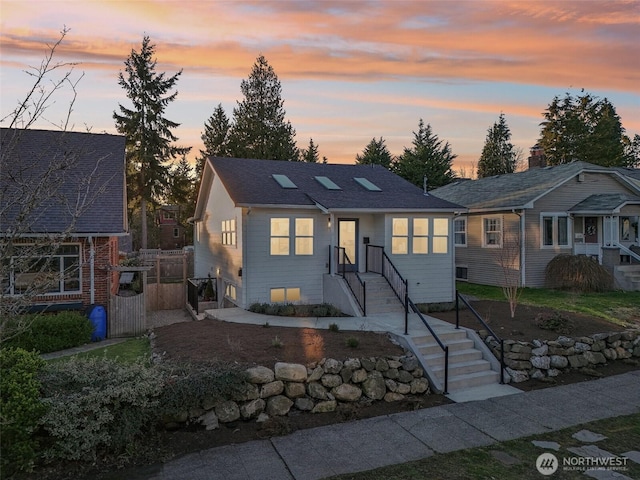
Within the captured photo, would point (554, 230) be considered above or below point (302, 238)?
above

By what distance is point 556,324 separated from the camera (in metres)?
10.5

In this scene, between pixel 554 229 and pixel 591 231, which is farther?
pixel 591 231

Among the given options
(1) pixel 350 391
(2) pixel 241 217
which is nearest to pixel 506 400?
(1) pixel 350 391

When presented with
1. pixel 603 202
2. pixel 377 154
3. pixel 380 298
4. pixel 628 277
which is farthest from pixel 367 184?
pixel 377 154

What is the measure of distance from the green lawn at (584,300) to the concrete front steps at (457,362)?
521 centimetres

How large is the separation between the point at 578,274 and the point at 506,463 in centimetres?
1456

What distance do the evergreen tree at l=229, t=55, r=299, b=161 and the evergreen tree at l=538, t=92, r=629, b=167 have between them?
2784 cm

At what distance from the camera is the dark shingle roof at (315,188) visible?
13.5 metres

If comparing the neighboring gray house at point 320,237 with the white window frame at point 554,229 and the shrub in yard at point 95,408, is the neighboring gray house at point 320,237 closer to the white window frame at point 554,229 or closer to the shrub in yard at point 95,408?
the white window frame at point 554,229

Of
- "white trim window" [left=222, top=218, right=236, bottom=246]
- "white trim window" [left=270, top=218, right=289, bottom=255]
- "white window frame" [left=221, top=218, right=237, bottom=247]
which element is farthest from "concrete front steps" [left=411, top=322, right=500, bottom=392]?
"white trim window" [left=222, top=218, right=236, bottom=246]

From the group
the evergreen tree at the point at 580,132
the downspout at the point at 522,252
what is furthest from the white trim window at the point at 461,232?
the evergreen tree at the point at 580,132

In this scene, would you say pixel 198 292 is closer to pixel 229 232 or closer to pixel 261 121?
pixel 229 232

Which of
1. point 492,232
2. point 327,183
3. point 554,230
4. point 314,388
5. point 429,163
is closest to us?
point 314,388

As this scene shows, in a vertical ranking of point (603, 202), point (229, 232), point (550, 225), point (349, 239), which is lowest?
point (349, 239)
